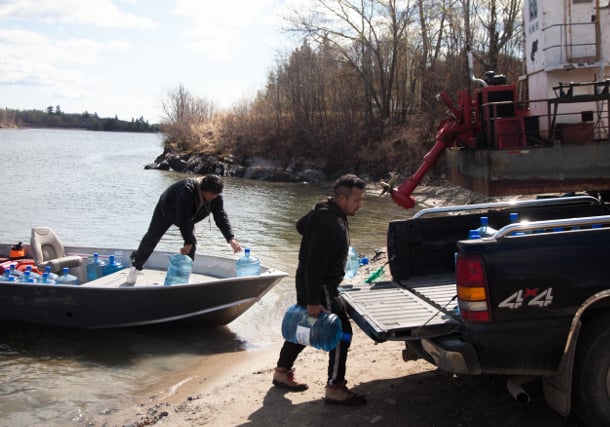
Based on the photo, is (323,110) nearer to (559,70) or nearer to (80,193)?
(80,193)

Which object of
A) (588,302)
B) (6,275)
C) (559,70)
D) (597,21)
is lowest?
(6,275)

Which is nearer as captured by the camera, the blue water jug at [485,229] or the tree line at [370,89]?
the blue water jug at [485,229]

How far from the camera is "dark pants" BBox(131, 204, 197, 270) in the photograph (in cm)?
834

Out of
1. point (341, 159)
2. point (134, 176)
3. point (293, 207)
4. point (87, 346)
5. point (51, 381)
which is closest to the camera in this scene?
point (51, 381)

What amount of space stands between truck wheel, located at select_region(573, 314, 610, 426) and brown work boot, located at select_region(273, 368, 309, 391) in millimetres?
2331

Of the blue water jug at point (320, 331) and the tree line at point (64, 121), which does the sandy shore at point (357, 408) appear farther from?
the tree line at point (64, 121)

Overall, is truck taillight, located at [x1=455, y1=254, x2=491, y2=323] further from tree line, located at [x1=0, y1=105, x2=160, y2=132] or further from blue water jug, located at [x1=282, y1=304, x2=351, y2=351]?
tree line, located at [x1=0, y1=105, x2=160, y2=132]

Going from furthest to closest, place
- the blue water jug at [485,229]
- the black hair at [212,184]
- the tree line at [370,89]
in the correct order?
1. the tree line at [370,89]
2. the black hair at [212,184]
3. the blue water jug at [485,229]

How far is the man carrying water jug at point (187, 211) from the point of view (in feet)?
25.2

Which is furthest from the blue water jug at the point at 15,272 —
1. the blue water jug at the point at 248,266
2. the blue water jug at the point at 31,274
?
the blue water jug at the point at 248,266

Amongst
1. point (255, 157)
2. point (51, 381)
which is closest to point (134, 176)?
point (255, 157)

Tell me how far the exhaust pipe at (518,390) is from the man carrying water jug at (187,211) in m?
4.35

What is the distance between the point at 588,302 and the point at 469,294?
2.28 feet

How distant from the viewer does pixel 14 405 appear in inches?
253
